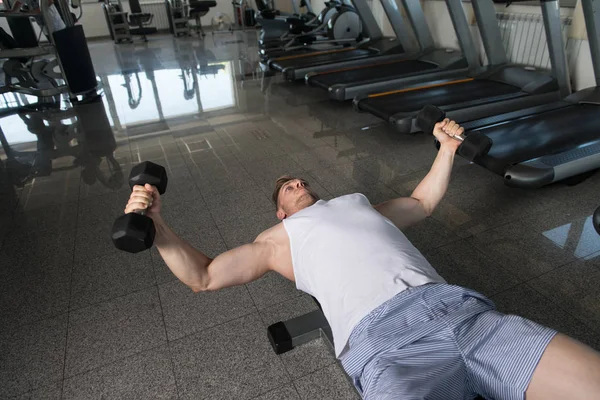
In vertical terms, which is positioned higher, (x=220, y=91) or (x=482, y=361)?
(x=482, y=361)

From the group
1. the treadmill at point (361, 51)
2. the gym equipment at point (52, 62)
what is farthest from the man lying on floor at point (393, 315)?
the gym equipment at point (52, 62)

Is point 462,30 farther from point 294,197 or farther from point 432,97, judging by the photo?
point 294,197

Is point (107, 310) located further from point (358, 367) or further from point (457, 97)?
point (457, 97)

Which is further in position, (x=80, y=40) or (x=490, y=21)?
(x=80, y=40)

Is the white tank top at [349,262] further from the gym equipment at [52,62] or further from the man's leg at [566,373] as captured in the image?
the gym equipment at [52,62]

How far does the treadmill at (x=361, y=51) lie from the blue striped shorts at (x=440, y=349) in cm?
421

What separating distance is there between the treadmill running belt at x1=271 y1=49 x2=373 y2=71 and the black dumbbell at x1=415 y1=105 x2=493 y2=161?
358cm

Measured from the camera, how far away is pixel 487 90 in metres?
3.58

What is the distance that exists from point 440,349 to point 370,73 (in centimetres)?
399

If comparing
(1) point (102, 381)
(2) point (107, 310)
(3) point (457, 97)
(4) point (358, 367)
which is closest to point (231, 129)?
(3) point (457, 97)

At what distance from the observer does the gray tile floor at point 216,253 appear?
1.49m

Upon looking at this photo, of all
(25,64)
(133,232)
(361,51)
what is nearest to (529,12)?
(361,51)

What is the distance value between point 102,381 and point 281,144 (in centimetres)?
243

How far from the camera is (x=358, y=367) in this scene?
1025mm
